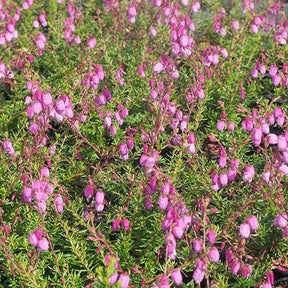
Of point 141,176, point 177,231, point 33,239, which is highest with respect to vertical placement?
point 177,231

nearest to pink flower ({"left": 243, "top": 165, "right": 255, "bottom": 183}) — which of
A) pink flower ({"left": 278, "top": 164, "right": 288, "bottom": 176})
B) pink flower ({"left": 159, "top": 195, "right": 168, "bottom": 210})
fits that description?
pink flower ({"left": 278, "top": 164, "right": 288, "bottom": 176})

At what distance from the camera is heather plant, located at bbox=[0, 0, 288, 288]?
114 inches

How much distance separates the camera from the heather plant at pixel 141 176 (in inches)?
114

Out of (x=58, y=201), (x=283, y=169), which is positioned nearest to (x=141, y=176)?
(x=58, y=201)

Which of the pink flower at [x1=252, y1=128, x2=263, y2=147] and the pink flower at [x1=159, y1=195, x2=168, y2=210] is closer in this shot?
the pink flower at [x1=159, y1=195, x2=168, y2=210]

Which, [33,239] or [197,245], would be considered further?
[33,239]

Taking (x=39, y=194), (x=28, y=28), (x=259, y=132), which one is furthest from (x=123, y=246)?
(x=28, y=28)

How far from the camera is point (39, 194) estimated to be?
288 cm

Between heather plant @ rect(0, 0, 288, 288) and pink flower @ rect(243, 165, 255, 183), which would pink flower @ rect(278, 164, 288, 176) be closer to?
heather plant @ rect(0, 0, 288, 288)

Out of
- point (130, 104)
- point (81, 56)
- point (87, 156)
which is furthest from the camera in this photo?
→ point (81, 56)

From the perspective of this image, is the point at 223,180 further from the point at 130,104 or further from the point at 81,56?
the point at 81,56

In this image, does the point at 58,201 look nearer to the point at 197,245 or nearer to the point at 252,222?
the point at 197,245

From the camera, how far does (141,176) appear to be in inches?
144

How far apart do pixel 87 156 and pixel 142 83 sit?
112cm
